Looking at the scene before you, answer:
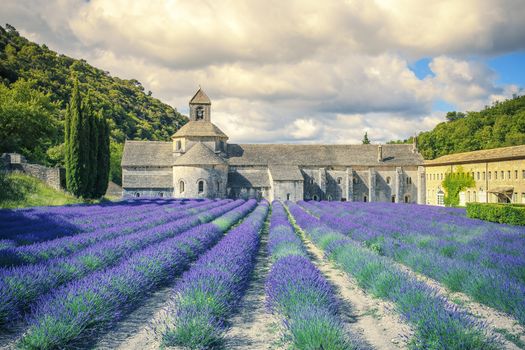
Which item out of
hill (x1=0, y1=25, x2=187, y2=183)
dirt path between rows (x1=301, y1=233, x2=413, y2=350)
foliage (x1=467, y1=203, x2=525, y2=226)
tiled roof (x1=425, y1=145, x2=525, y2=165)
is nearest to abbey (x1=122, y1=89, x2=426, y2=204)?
tiled roof (x1=425, y1=145, x2=525, y2=165)

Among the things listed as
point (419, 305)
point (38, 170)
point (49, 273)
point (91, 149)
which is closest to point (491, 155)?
point (91, 149)

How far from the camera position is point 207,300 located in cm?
538

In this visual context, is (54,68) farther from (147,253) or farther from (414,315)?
(414,315)

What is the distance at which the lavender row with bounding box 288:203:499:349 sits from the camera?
4.15 m

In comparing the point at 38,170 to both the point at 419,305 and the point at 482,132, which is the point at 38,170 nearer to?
the point at 419,305

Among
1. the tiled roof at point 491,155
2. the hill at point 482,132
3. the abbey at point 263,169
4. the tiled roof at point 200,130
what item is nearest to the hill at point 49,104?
the abbey at point 263,169

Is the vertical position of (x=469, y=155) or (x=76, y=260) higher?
(x=469, y=155)

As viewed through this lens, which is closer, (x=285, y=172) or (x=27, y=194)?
(x=27, y=194)

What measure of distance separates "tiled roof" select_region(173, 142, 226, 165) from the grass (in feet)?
44.2

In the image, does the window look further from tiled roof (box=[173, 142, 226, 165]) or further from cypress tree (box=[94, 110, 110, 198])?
cypress tree (box=[94, 110, 110, 198])

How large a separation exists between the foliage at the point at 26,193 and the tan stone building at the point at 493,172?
32.8m

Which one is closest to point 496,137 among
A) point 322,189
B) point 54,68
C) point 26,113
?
point 322,189

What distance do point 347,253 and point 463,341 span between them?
16.9 feet

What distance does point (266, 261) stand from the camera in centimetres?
1074
